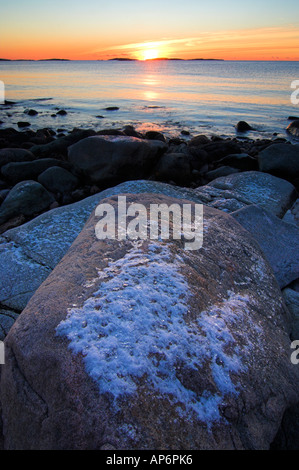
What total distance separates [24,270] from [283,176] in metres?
5.98

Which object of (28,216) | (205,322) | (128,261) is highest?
(128,261)

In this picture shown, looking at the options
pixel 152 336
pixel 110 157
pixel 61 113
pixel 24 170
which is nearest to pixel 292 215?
pixel 110 157

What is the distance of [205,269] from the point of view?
6.74ft

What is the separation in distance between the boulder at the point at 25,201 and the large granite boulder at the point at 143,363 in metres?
3.65

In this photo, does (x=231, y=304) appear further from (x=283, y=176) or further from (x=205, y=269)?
(x=283, y=176)

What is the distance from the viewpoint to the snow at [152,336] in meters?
1.31

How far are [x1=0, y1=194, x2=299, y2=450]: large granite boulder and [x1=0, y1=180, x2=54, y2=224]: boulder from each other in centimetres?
365

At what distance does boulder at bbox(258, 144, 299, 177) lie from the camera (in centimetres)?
688

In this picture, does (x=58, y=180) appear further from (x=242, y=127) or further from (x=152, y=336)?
(x=242, y=127)

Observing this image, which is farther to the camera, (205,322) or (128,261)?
(128,261)

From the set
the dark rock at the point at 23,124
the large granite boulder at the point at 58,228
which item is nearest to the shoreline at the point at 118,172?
the large granite boulder at the point at 58,228

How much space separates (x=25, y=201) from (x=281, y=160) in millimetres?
5516
